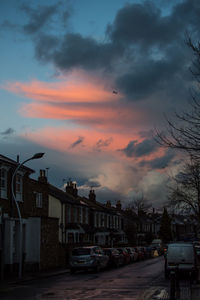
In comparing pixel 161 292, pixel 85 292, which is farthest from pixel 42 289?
pixel 161 292

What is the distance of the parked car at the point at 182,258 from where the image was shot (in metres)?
22.4

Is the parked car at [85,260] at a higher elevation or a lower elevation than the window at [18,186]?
lower

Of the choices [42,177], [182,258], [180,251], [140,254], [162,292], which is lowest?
[140,254]

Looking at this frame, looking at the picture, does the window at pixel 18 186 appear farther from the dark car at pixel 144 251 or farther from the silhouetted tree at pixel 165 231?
the silhouetted tree at pixel 165 231

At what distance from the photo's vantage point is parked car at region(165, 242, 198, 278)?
22359 mm

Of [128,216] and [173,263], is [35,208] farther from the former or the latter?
[128,216]

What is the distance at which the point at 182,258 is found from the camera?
2275cm

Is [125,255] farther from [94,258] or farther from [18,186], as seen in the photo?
[18,186]

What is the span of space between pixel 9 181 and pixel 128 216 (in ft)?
204

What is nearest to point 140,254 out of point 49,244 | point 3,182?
point 49,244

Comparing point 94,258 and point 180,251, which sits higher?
point 180,251

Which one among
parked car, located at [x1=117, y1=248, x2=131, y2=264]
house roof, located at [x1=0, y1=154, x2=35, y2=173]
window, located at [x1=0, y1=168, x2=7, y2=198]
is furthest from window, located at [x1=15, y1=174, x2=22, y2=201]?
parked car, located at [x1=117, y1=248, x2=131, y2=264]

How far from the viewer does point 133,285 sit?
20.1 m

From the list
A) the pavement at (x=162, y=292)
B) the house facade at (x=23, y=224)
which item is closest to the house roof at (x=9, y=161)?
the house facade at (x=23, y=224)
